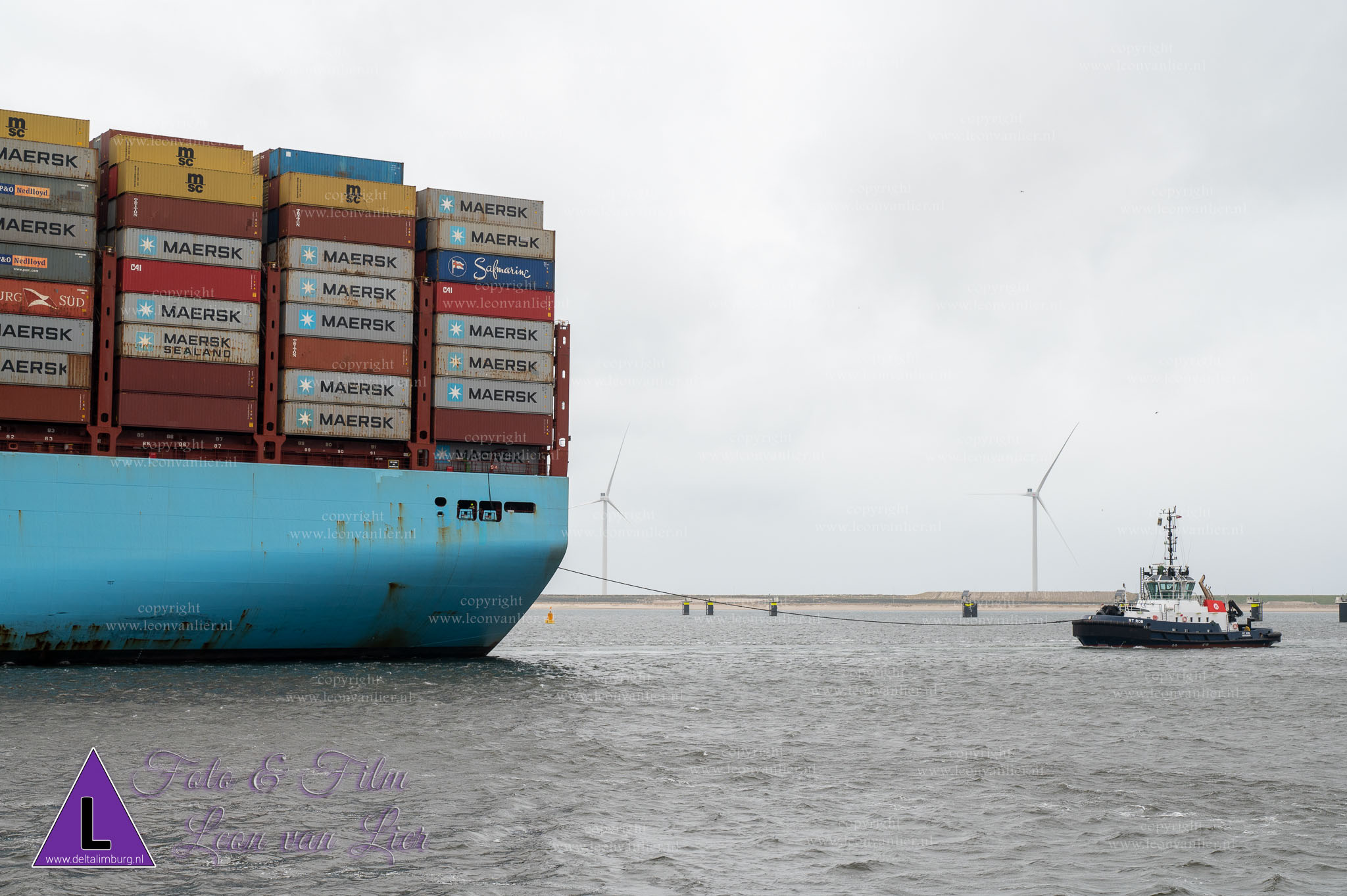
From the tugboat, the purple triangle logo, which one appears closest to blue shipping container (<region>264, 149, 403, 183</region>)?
the purple triangle logo

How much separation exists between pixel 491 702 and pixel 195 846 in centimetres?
1887

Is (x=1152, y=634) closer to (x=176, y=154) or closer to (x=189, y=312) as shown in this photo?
(x=189, y=312)

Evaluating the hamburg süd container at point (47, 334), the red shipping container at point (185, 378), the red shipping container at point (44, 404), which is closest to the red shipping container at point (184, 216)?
the hamburg süd container at point (47, 334)

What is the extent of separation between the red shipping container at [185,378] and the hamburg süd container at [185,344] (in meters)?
0.20

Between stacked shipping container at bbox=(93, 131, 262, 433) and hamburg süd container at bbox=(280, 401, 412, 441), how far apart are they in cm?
134

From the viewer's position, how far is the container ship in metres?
41.3

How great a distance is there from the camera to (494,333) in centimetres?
4856

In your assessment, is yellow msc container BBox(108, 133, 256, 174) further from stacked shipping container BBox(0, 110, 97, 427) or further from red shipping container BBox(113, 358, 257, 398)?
red shipping container BBox(113, 358, 257, 398)

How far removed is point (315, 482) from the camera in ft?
144

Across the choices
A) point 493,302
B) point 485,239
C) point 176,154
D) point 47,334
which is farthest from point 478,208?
point 47,334

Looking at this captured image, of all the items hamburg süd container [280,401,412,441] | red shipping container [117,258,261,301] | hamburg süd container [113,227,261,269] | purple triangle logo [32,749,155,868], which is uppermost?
hamburg süd container [113,227,261,269]

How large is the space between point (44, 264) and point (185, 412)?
7.07m

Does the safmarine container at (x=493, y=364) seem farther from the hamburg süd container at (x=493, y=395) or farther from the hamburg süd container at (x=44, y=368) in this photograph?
the hamburg süd container at (x=44, y=368)

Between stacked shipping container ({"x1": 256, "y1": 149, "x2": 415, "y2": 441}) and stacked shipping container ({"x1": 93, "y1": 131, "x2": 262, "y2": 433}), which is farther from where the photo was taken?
stacked shipping container ({"x1": 256, "y1": 149, "x2": 415, "y2": 441})
